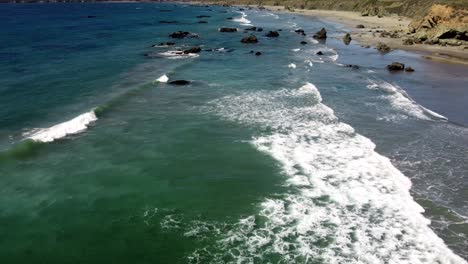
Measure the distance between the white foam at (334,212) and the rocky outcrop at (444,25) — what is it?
143 ft

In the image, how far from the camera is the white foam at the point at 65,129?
2545 centimetres

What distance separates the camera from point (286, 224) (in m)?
16.6

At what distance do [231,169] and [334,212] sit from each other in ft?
20.8

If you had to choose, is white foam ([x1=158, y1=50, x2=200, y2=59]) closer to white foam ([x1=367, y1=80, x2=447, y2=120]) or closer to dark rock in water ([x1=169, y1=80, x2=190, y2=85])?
dark rock in water ([x1=169, y1=80, x2=190, y2=85])

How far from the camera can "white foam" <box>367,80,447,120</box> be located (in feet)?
98.1

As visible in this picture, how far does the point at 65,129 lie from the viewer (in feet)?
87.9

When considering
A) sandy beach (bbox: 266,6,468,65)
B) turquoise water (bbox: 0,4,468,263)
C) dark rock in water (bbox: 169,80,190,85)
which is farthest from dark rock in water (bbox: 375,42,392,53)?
dark rock in water (bbox: 169,80,190,85)

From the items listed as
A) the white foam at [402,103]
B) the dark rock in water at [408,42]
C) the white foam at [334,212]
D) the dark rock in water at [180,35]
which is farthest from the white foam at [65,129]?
the dark rock in water at [408,42]

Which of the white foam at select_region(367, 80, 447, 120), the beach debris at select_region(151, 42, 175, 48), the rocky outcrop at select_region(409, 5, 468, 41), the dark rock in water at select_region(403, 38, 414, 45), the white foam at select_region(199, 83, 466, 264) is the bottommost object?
the white foam at select_region(199, 83, 466, 264)

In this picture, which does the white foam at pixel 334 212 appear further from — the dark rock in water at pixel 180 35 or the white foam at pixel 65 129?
the dark rock in water at pixel 180 35

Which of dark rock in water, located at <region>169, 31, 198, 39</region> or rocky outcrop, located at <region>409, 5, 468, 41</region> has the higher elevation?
rocky outcrop, located at <region>409, 5, 468, 41</region>

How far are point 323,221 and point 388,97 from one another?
71.4 ft

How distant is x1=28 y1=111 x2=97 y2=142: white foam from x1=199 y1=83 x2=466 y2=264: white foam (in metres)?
11.7

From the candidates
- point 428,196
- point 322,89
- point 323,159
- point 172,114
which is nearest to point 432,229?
point 428,196
